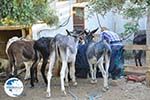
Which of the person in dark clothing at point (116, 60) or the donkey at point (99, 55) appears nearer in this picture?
→ the donkey at point (99, 55)

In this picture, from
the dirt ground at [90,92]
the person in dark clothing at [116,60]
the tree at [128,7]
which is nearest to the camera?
the dirt ground at [90,92]

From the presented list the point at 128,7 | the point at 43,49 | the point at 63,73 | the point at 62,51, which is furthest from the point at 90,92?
the point at 128,7

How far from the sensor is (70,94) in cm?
788

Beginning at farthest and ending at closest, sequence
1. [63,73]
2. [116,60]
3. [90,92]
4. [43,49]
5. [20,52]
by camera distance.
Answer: [116,60] → [20,52] → [43,49] → [90,92] → [63,73]

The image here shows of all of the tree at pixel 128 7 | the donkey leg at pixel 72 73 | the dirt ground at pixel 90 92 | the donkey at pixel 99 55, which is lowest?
the dirt ground at pixel 90 92

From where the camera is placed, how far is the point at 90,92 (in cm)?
806

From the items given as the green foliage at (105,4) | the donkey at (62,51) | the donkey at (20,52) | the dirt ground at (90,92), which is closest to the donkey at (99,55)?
the dirt ground at (90,92)

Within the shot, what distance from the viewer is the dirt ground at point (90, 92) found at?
7633 mm

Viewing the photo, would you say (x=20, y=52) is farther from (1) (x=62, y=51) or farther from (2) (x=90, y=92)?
(2) (x=90, y=92)

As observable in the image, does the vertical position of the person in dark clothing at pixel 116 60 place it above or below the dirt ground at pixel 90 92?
Result: above

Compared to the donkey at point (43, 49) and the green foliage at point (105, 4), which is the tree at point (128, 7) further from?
the donkey at point (43, 49)

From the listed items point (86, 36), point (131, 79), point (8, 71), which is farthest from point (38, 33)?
point (131, 79)

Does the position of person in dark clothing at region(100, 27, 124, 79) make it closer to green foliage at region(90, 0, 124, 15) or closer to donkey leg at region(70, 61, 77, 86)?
green foliage at region(90, 0, 124, 15)

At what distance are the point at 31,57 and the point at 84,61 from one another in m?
1.33
